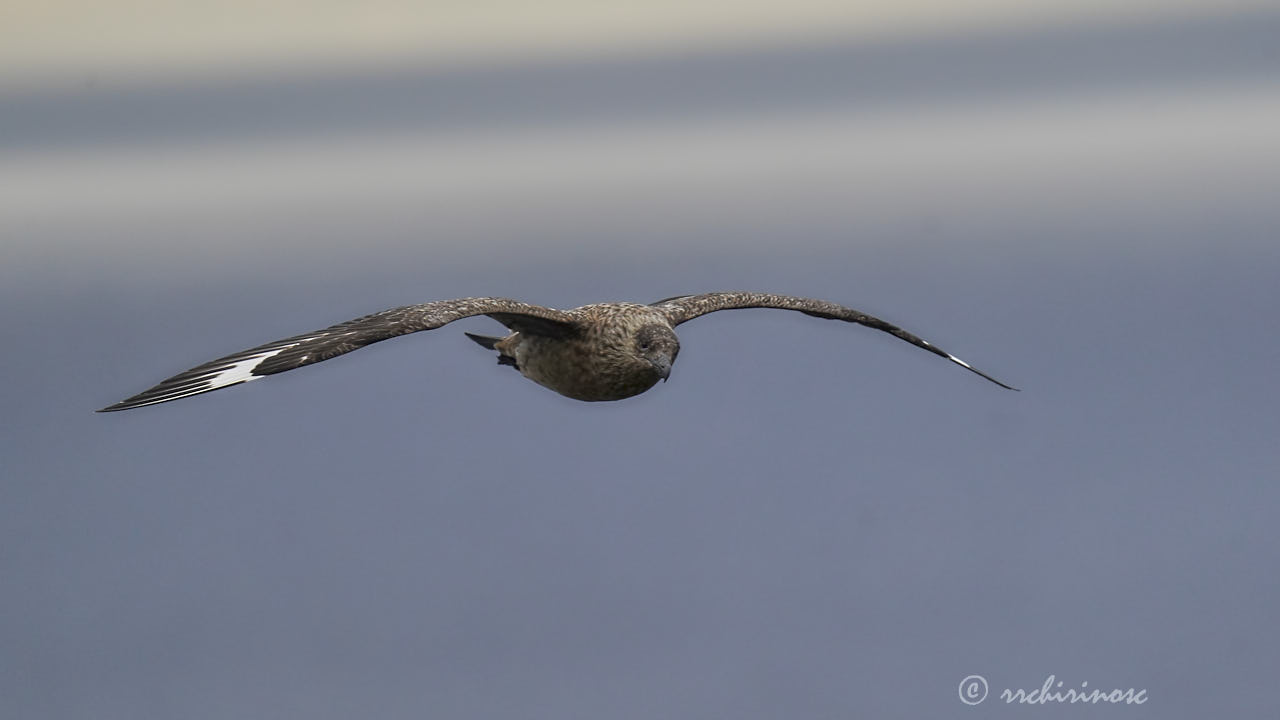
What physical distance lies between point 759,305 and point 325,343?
450 centimetres

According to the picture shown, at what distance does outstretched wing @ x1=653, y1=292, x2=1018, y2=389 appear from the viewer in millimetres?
12484

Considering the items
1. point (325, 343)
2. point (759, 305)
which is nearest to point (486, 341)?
point (759, 305)

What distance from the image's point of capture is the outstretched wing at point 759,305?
12.5 metres

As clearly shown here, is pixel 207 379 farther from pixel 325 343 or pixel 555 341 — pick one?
pixel 555 341

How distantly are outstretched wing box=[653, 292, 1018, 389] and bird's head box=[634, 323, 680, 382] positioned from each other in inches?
35.9

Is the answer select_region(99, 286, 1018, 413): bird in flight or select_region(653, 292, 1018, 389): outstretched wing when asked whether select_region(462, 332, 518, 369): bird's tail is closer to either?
select_region(99, 286, 1018, 413): bird in flight

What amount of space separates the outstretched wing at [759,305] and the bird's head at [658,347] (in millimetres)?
912

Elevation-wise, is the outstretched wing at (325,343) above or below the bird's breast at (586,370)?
above

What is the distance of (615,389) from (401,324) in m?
2.06

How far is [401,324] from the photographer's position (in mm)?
10062

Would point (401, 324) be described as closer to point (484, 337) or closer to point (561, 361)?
point (561, 361)

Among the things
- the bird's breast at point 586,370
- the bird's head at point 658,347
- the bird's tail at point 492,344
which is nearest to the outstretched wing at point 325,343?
the bird's breast at point 586,370

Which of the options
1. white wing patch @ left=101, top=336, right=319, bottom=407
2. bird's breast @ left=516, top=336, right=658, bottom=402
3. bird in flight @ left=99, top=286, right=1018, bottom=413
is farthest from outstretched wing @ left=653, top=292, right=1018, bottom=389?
white wing patch @ left=101, top=336, right=319, bottom=407

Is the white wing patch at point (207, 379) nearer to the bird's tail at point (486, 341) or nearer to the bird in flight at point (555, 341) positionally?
the bird in flight at point (555, 341)
